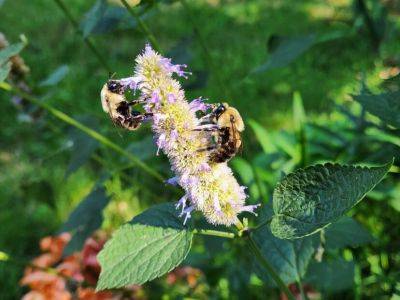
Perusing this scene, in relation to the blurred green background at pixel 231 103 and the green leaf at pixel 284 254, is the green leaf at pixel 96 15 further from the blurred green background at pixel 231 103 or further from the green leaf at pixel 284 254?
the green leaf at pixel 284 254

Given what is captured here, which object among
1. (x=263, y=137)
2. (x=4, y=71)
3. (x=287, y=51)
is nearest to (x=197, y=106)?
(x=4, y=71)

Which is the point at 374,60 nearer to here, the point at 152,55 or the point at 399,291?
the point at 399,291

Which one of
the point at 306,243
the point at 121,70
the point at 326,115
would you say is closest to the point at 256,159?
the point at 326,115

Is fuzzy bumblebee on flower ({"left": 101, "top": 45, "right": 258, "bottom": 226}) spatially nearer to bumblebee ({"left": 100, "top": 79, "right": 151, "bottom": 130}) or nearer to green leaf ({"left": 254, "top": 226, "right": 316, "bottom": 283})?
bumblebee ({"left": 100, "top": 79, "right": 151, "bottom": 130})

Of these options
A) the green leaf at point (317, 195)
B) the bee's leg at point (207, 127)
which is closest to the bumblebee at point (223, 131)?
the bee's leg at point (207, 127)

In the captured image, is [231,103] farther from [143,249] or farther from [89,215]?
[143,249]

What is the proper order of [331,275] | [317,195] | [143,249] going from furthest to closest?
[331,275]
[143,249]
[317,195]
